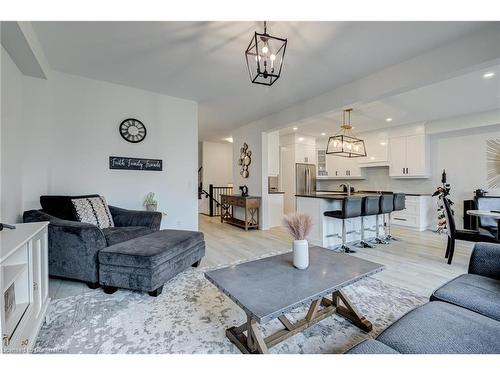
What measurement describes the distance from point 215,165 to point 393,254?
614 centimetres

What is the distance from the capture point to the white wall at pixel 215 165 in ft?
26.7

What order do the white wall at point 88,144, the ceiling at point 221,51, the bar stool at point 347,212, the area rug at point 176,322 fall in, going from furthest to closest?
the bar stool at point 347,212 → the white wall at point 88,144 → the ceiling at point 221,51 → the area rug at point 176,322

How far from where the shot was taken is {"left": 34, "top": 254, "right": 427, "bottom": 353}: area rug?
1524mm

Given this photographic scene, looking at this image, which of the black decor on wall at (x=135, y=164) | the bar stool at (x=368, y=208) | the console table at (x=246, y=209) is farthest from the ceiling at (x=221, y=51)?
the console table at (x=246, y=209)

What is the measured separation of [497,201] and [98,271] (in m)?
5.27

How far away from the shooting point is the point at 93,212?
2867mm

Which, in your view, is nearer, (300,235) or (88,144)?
(300,235)

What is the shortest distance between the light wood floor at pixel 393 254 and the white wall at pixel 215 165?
3033 millimetres

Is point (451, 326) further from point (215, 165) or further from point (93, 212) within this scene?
point (215, 165)

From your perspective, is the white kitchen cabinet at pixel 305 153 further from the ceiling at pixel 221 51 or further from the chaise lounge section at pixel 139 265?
the chaise lounge section at pixel 139 265

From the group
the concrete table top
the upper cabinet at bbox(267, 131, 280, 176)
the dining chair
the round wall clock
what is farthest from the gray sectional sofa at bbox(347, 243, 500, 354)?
the upper cabinet at bbox(267, 131, 280, 176)

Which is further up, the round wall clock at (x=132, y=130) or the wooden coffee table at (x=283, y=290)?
the round wall clock at (x=132, y=130)

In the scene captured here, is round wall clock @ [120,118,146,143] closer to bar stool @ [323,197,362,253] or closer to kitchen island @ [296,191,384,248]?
kitchen island @ [296,191,384,248]

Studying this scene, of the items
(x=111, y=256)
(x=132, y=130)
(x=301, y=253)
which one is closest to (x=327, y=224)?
(x=301, y=253)
